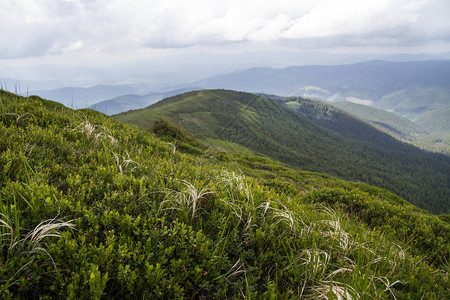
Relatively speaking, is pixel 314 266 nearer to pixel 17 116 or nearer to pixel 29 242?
pixel 29 242

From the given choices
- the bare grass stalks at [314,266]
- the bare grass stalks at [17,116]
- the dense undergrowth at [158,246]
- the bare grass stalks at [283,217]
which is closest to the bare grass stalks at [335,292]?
the dense undergrowth at [158,246]

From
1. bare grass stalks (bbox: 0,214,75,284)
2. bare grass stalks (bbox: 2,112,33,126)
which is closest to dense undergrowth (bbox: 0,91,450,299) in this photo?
bare grass stalks (bbox: 0,214,75,284)

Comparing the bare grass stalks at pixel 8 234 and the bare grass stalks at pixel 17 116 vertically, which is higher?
the bare grass stalks at pixel 17 116

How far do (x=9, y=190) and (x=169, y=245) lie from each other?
8.91ft

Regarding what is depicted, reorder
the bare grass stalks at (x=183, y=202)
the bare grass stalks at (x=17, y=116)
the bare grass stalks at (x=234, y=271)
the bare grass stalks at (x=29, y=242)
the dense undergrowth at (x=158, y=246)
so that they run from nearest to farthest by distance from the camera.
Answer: the bare grass stalks at (x=29, y=242), the dense undergrowth at (x=158, y=246), the bare grass stalks at (x=234, y=271), the bare grass stalks at (x=183, y=202), the bare grass stalks at (x=17, y=116)

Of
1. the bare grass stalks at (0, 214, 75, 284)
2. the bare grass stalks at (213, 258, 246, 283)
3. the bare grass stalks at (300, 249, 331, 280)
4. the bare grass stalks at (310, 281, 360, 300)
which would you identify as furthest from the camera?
the bare grass stalks at (300, 249, 331, 280)

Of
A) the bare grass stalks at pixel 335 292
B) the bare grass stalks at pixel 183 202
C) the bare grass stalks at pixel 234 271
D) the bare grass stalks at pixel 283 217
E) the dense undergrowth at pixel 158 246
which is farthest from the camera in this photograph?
the bare grass stalks at pixel 283 217

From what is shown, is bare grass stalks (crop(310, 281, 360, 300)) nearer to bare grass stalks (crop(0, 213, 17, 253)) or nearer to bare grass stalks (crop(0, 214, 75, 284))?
bare grass stalks (crop(0, 214, 75, 284))

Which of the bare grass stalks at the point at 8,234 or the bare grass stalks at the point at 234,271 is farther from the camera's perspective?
the bare grass stalks at the point at 234,271

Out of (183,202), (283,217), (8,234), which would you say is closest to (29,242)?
(8,234)

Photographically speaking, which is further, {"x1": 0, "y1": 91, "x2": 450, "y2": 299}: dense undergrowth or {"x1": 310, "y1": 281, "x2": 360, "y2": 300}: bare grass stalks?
{"x1": 310, "y1": 281, "x2": 360, "y2": 300}: bare grass stalks

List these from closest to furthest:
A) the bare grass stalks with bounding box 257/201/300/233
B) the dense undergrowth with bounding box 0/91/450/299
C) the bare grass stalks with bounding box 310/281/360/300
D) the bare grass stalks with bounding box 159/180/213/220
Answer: the dense undergrowth with bounding box 0/91/450/299
the bare grass stalks with bounding box 310/281/360/300
the bare grass stalks with bounding box 159/180/213/220
the bare grass stalks with bounding box 257/201/300/233

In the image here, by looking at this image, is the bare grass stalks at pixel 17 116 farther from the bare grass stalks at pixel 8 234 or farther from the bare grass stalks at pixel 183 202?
the bare grass stalks at pixel 183 202

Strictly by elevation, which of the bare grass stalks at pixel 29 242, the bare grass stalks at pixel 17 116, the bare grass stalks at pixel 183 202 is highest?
the bare grass stalks at pixel 17 116
